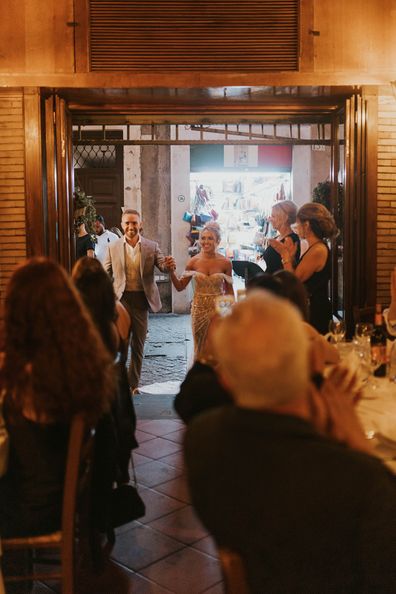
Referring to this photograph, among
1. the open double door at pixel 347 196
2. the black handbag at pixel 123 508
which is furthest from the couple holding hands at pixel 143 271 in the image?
the black handbag at pixel 123 508

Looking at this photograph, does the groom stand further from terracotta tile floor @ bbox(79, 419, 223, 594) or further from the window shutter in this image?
terracotta tile floor @ bbox(79, 419, 223, 594)

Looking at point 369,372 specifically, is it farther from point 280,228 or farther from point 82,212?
point 82,212

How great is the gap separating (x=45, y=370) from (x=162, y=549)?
144 cm

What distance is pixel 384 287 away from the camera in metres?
5.81

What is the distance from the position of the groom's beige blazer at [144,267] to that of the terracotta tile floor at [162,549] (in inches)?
102

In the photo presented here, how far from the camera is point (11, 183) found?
556cm

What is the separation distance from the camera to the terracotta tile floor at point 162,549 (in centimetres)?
314

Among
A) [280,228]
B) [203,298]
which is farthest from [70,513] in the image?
[203,298]

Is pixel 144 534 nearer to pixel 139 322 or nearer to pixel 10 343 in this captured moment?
pixel 10 343

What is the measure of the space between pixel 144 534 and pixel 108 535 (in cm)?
36

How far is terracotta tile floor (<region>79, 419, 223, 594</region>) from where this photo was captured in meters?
3.14

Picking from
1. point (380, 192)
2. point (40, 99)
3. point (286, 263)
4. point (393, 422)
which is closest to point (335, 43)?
point (380, 192)

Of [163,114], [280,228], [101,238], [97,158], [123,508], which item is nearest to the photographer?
[123,508]

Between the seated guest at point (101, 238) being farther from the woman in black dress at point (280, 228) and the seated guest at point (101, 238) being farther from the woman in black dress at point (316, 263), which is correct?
the woman in black dress at point (316, 263)
